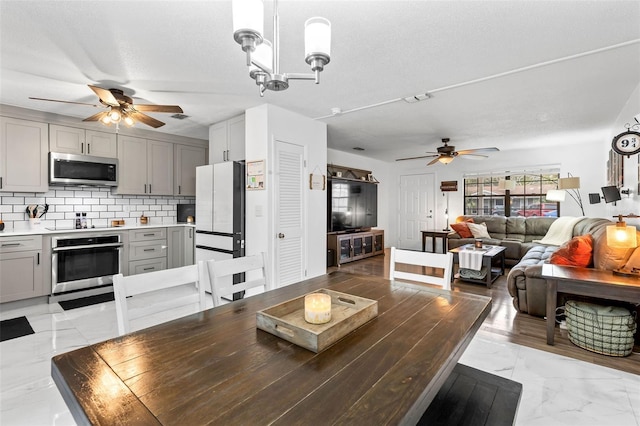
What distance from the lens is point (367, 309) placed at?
1.27m

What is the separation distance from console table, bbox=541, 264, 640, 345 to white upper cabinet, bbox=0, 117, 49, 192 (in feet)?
18.6

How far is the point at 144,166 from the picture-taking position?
15.2 feet

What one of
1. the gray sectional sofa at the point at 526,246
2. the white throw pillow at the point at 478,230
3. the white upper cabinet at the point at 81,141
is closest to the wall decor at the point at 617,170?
the gray sectional sofa at the point at 526,246

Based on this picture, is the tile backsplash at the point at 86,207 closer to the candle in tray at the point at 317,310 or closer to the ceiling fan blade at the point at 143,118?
the ceiling fan blade at the point at 143,118

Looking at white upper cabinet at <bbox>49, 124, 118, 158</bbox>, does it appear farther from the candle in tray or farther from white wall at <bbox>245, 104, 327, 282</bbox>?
the candle in tray

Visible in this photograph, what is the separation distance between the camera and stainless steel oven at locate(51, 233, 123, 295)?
3.69m

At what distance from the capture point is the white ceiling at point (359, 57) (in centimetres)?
188

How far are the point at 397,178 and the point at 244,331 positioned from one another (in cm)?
782

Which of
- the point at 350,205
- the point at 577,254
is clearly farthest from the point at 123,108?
the point at 577,254

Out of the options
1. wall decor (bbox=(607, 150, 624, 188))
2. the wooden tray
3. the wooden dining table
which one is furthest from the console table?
the wooden tray

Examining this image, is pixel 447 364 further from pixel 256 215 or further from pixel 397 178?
pixel 397 178

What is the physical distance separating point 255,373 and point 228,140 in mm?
3773

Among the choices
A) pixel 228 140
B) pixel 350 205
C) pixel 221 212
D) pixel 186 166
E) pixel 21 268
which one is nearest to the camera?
pixel 21 268

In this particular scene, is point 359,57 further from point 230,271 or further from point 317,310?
point 317,310
